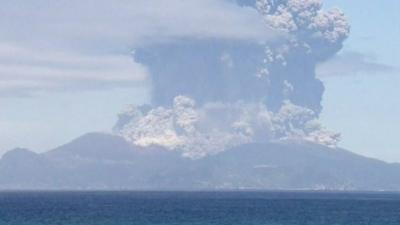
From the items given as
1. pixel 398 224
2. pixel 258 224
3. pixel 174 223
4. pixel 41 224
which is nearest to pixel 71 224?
pixel 41 224

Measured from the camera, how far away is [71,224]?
188m

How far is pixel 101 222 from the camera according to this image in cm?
19212

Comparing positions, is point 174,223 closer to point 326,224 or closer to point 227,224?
point 227,224

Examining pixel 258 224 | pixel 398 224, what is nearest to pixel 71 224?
pixel 258 224

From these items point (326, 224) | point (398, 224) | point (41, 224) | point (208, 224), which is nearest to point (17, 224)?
point (41, 224)

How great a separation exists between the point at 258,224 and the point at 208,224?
960 centimetres

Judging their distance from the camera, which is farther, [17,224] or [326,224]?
[326,224]

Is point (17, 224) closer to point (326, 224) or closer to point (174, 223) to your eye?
point (174, 223)

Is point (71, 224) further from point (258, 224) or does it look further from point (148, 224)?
point (258, 224)

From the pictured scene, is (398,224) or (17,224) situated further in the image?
(398,224)

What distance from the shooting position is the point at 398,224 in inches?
7864

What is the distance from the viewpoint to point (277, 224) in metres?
198

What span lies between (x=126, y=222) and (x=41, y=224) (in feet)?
53.0

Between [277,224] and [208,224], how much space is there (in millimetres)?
12511
